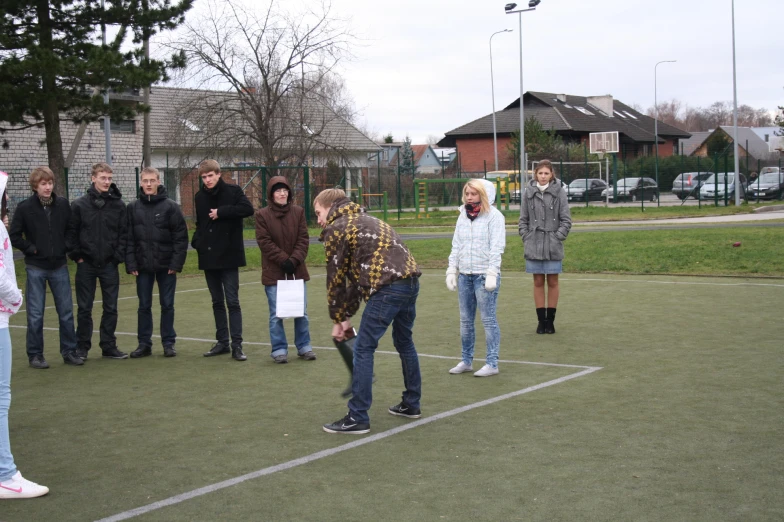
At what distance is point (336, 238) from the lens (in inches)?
243

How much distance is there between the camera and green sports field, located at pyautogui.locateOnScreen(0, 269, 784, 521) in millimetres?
4839

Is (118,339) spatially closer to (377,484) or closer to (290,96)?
(377,484)

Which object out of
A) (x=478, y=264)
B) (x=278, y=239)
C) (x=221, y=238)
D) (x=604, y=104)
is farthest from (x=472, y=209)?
(x=604, y=104)

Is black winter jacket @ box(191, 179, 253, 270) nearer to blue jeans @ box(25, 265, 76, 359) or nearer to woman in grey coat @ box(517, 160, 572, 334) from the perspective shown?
blue jeans @ box(25, 265, 76, 359)

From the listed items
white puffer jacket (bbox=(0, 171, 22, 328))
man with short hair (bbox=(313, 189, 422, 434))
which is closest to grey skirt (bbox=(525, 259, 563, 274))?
A: man with short hair (bbox=(313, 189, 422, 434))

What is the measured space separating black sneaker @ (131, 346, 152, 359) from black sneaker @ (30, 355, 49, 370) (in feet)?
2.82

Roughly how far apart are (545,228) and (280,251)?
3008 millimetres

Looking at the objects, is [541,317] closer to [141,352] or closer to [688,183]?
[141,352]

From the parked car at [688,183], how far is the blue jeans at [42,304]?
3735 centimetres

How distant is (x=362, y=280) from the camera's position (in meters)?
6.20

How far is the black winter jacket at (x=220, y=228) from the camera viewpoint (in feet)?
30.2

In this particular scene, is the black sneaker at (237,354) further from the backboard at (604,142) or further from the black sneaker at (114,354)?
the backboard at (604,142)

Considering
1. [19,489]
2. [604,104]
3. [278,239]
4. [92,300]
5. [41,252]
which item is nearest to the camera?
[19,489]

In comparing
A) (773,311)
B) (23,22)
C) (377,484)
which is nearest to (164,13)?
(23,22)
